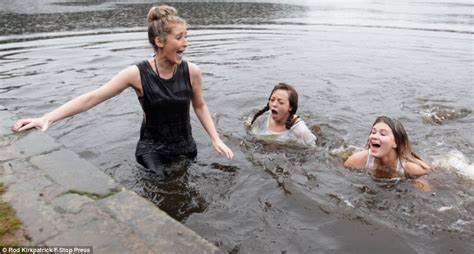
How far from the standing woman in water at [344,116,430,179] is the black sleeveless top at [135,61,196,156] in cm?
234

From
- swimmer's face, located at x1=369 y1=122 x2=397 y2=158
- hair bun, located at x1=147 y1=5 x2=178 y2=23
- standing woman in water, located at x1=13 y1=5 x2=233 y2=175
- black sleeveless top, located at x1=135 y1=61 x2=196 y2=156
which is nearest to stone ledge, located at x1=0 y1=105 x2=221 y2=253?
standing woman in water, located at x1=13 y1=5 x2=233 y2=175

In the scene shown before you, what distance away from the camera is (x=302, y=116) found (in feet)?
27.1

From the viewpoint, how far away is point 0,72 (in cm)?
1066

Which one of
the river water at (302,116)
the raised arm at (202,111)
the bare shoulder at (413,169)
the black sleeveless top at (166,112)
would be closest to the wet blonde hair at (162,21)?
the black sleeveless top at (166,112)

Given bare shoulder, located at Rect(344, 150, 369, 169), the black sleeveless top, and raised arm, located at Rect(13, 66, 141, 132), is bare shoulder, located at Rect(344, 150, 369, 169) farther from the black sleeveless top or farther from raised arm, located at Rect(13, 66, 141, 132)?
raised arm, located at Rect(13, 66, 141, 132)

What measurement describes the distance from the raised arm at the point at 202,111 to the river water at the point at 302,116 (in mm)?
631

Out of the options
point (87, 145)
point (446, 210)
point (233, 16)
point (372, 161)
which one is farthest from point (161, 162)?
point (233, 16)

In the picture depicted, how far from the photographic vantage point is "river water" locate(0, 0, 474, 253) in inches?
174

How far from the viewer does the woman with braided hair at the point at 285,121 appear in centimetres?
652

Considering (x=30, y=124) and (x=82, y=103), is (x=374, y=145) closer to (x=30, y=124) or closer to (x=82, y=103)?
(x=82, y=103)

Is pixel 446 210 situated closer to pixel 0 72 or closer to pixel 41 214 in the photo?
pixel 41 214

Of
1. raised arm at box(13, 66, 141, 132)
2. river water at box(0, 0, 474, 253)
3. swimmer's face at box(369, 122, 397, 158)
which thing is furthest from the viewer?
swimmer's face at box(369, 122, 397, 158)

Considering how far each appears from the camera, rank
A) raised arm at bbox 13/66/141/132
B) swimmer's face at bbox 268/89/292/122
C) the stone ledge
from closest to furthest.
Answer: the stone ledge → raised arm at bbox 13/66/141/132 → swimmer's face at bbox 268/89/292/122

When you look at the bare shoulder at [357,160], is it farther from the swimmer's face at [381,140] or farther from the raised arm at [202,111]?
→ the raised arm at [202,111]
